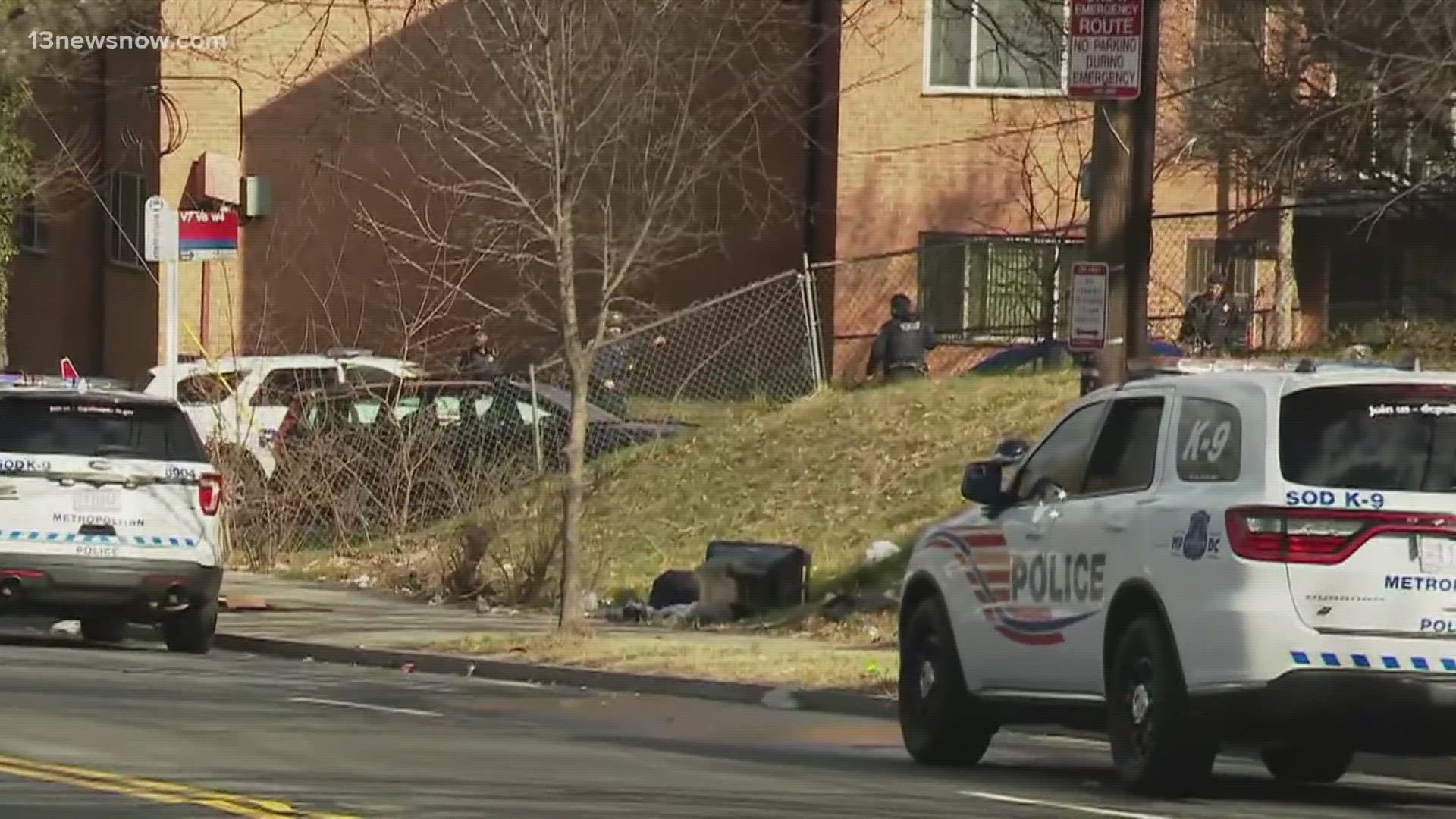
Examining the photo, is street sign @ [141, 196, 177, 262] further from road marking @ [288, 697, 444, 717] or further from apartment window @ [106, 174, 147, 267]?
apartment window @ [106, 174, 147, 267]

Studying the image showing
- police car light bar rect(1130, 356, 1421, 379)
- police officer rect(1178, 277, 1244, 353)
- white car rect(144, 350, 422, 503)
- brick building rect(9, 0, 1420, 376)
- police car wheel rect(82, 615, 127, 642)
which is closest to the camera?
police car light bar rect(1130, 356, 1421, 379)

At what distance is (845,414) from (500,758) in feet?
45.3

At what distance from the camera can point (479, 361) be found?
28.5m

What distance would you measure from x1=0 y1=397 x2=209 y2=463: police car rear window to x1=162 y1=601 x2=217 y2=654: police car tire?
1.06 metres

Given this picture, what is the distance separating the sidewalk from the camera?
17500 mm

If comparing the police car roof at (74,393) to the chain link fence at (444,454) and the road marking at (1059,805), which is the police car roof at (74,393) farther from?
the road marking at (1059,805)

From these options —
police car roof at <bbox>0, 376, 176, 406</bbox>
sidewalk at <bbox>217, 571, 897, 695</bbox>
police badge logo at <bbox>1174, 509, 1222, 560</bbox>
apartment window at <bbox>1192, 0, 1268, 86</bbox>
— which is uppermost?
apartment window at <bbox>1192, 0, 1268, 86</bbox>

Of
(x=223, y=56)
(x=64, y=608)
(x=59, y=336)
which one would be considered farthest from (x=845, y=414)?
(x=59, y=336)

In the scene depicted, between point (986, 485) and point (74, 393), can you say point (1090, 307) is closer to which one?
point (986, 485)

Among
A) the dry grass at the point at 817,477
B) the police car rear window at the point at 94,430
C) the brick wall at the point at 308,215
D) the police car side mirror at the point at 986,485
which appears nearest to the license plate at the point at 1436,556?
the police car side mirror at the point at 986,485

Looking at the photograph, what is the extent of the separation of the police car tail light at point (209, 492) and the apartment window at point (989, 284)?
54.8ft

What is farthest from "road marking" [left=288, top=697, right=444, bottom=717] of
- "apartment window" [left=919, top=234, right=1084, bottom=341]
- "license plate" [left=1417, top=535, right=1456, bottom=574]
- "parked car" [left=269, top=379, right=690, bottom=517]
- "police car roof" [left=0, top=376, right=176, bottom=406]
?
"apartment window" [left=919, top=234, right=1084, bottom=341]

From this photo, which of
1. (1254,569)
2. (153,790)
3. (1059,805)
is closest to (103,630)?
(153,790)

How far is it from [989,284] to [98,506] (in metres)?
18.2
